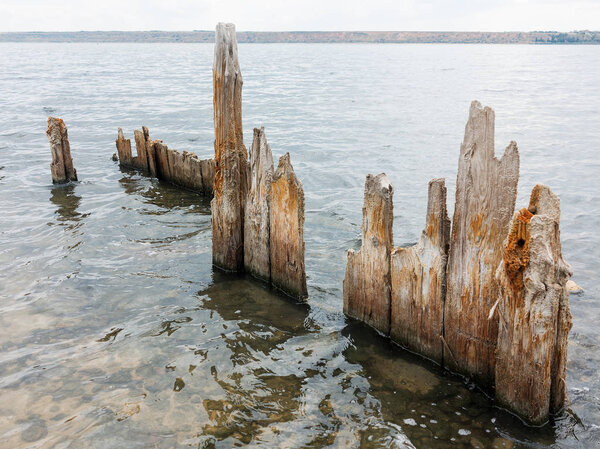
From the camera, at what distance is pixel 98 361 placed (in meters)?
5.85

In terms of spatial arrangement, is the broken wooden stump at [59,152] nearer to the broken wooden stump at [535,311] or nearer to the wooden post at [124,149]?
the wooden post at [124,149]

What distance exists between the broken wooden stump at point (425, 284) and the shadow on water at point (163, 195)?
618cm

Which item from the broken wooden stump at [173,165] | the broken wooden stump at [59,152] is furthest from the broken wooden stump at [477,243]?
the broken wooden stump at [59,152]

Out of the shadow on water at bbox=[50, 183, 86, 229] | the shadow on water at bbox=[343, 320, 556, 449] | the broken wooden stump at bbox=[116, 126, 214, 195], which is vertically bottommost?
the shadow on water at bbox=[343, 320, 556, 449]

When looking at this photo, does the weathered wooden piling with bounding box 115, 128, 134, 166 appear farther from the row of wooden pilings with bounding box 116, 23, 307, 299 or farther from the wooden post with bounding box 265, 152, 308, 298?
the wooden post with bounding box 265, 152, 308, 298

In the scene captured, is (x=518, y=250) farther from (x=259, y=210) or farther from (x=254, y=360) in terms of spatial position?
(x=259, y=210)

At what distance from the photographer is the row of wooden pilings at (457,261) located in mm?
4340

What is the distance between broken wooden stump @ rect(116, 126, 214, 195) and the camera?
38.3 feet

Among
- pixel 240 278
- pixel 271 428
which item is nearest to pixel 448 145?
pixel 240 278

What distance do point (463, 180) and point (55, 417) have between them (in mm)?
4451

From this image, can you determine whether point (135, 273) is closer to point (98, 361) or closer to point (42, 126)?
point (98, 361)

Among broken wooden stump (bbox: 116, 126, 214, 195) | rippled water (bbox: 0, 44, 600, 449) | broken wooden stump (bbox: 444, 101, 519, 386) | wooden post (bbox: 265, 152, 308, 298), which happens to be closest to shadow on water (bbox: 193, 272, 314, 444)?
rippled water (bbox: 0, 44, 600, 449)

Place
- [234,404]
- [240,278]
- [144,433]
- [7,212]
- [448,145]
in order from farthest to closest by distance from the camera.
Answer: [448,145] → [7,212] → [240,278] → [234,404] → [144,433]

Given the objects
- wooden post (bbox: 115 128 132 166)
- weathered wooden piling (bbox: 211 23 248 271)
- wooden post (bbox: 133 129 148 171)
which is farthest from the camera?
wooden post (bbox: 115 128 132 166)
